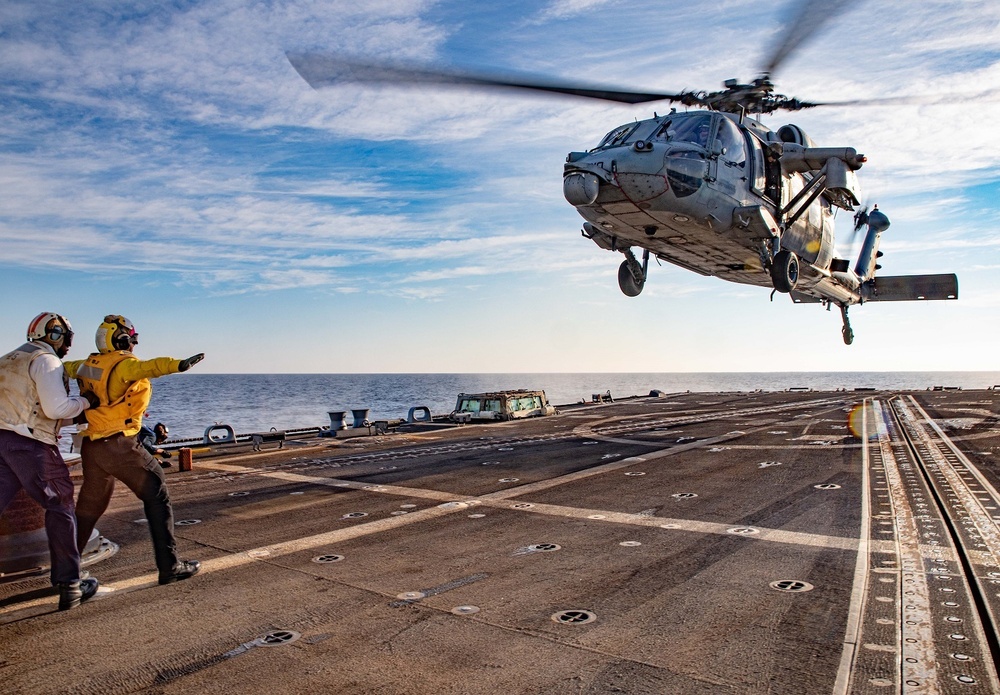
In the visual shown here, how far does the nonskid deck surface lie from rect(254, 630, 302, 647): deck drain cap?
0.15 feet

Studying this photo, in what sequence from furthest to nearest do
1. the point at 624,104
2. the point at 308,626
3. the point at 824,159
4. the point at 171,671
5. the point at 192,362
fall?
the point at 824,159 < the point at 624,104 < the point at 192,362 < the point at 308,626 < the point at 171,671

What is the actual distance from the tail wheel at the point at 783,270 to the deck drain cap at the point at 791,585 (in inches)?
518

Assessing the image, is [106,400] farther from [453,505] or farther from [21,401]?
[453,505]

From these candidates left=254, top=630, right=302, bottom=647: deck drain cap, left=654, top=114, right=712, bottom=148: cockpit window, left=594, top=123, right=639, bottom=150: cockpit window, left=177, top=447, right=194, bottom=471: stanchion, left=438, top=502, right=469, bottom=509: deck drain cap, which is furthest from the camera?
left=594, top=123, right=639, bottom=150: cockpit window

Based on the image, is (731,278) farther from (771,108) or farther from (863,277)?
(863,277)

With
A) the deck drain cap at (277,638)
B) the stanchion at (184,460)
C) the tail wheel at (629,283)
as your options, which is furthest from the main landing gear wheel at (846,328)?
the deck drain cap at (277,638)

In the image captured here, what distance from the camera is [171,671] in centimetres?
Answer: 423

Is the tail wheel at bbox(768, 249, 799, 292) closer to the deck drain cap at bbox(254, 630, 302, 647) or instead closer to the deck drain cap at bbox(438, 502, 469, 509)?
the deck drain cap at bbox(438, 502, 469, 509)

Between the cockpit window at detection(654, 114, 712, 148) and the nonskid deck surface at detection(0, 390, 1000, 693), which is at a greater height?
the cockpit window at detection(654, 114, 712, 148)

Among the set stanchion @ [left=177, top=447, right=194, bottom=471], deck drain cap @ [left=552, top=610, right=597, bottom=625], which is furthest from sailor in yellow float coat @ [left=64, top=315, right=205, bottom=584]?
stanchion @ [left=177, top=447, right=194, bottom=471]

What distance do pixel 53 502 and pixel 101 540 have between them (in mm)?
2441

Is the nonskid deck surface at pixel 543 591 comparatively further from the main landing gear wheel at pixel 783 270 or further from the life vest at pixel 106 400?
the main landing gear wheel at pixel 783 270

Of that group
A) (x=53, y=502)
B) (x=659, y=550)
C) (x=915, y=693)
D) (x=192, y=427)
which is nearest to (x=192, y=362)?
(x=53, y=502)

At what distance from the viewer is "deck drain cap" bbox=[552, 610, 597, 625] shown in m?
5.10
